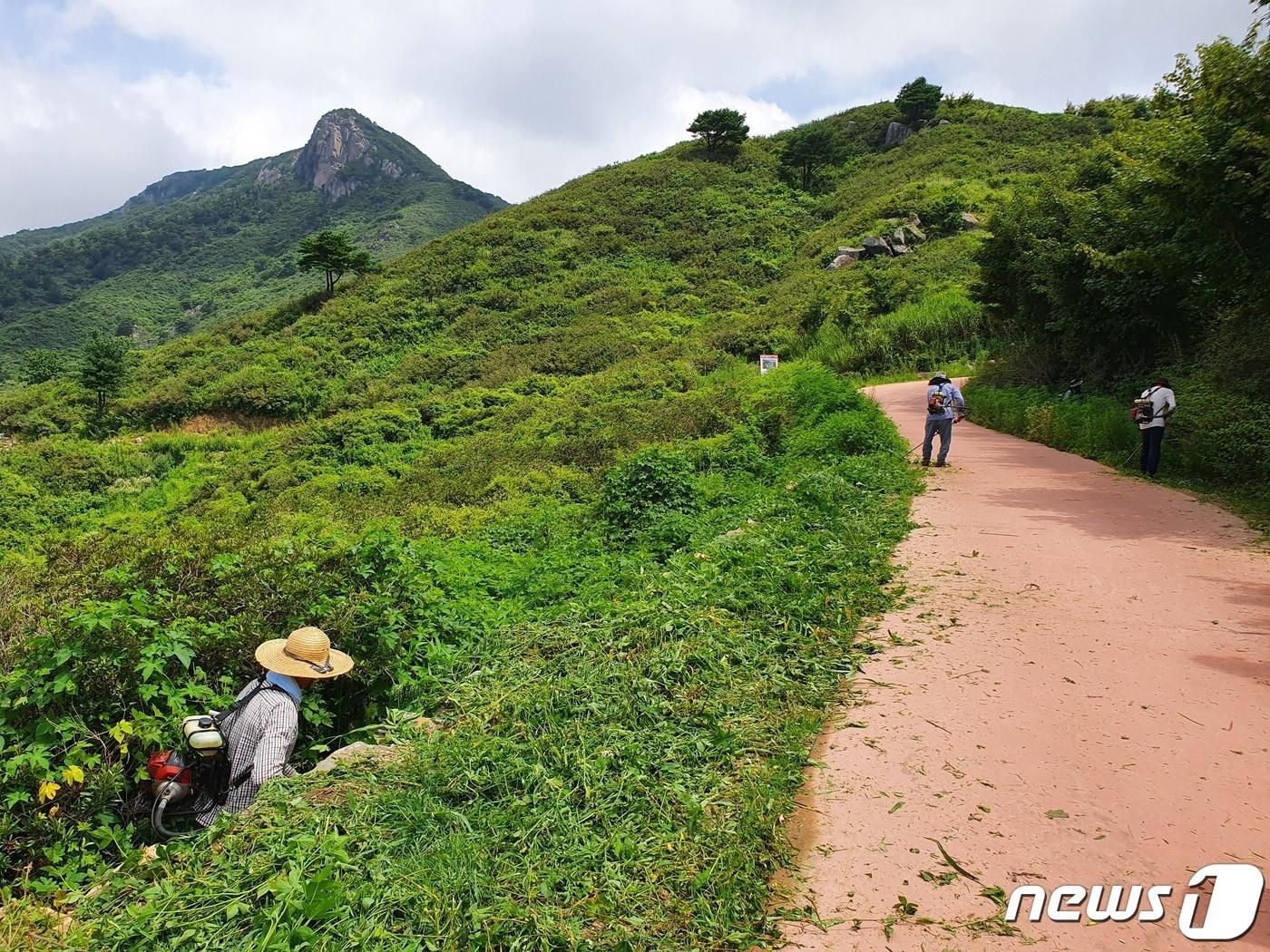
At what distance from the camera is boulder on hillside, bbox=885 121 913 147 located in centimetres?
5012

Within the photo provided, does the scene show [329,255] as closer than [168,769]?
No

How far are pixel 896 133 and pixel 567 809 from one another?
58.8 meters

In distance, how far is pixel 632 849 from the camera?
2893 mm

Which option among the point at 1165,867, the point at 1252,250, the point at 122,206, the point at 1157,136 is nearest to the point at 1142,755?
the point at 1165,867

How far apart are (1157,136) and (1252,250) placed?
2.21 meters

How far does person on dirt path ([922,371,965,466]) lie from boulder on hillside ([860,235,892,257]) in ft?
71.9

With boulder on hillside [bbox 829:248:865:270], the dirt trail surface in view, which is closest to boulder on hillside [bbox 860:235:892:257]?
boulder on hillside [bbox 829:248:865:270]

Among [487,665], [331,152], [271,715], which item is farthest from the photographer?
[331,152]

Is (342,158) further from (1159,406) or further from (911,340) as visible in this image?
(1159,406)

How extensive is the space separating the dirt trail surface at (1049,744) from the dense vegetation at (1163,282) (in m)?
3.26

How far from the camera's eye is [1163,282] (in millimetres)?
11492

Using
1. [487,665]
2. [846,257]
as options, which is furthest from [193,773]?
[846,257]

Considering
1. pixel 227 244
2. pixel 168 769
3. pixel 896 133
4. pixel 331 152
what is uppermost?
pixel 331 152

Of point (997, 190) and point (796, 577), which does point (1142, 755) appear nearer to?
point (796, 577)
